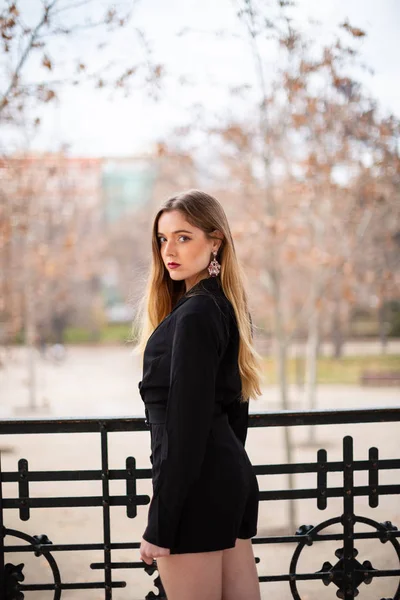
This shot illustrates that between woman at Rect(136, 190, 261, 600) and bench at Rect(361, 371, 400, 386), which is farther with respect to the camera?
bench at Rect(361, 371, 400, 386)

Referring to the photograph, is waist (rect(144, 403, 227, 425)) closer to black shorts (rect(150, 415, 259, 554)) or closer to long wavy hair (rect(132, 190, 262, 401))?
black shorts (rect(150, 415, 259, 554))

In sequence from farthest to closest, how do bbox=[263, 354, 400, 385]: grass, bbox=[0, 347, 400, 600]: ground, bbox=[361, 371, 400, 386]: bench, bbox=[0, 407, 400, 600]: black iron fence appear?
bbox=[263, 354, 400, 385]: grass, bbox=[361, 371, 400, 386]: bench, bbox=[0, 347, 400, 600]: ground, bbox=[0, 407, 400, 600]: black iron fence

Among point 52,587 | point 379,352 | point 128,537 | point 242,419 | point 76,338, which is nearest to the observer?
point 242,419

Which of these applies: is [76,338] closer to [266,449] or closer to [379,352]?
[379,352]

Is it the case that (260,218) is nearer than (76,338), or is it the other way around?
(260,218)

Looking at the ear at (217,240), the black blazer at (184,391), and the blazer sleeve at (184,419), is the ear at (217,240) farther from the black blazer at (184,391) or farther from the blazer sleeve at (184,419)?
the blazer sleeve at (184,419)

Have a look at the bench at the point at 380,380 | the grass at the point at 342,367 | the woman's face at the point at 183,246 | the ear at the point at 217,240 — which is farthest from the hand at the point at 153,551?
the grass at the point at 342,367

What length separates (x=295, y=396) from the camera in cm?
2506

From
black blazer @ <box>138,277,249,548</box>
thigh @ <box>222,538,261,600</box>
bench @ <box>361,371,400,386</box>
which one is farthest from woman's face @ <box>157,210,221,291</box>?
bench @ <box>361,371,400,386</box>

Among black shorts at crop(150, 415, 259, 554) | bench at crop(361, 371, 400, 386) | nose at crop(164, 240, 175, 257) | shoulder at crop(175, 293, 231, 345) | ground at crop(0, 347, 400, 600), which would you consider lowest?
ground at crop(0, 347, 400, 600)

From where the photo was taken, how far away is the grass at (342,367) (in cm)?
2652

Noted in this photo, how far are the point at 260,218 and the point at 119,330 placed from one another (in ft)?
120

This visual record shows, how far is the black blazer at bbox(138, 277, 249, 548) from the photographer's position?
186 centimetres

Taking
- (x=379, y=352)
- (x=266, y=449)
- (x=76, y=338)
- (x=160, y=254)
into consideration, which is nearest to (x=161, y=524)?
(x=160, y=254)
